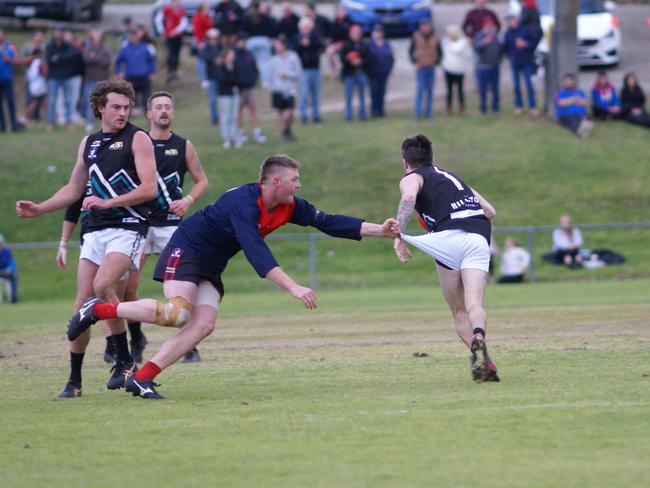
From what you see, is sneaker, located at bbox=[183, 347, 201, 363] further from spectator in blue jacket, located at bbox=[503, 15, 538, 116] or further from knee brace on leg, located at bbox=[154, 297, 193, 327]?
spectator in blue jacket, located at bbox=[503, 15, 538, 116]

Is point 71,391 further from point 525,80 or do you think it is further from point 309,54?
point 525,80

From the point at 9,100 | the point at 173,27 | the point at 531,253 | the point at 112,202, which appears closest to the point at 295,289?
the point at 112,202

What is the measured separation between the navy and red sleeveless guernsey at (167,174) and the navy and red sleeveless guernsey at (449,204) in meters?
2.96

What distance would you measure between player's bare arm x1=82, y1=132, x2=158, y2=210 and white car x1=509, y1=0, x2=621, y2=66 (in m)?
25.5

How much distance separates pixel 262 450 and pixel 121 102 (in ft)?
12.7

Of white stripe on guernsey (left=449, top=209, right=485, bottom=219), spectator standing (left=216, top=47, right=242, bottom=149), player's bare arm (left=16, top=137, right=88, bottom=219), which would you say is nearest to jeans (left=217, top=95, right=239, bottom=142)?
spectator standing (left=216, top=47, right=242, bottom=149)

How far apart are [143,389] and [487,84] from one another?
23127 mm

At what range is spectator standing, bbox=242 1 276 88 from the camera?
1236 inches

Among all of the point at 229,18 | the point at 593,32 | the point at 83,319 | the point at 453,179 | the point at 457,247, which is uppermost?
the point at 453,179

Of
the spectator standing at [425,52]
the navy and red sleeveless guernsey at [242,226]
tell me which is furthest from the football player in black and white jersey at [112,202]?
the spectator standing at [425,52]

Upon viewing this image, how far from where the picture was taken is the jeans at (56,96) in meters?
30.2

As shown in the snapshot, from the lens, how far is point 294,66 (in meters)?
28.3

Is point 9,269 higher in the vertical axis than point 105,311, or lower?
lower

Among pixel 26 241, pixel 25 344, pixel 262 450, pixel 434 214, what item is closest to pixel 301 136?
pixel 26 241
